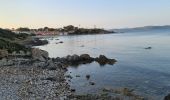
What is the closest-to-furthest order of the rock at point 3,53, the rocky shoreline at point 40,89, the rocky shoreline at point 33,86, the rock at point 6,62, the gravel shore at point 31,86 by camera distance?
the gravel shore at point 31,86 < the rocky shoreline at point 33,86 < the rocky shoreline at point 40,89 < the rock at point 6,62 < the rock at point 3,53

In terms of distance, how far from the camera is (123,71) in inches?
1645

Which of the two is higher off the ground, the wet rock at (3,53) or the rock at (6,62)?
the wet rock at (3,53)

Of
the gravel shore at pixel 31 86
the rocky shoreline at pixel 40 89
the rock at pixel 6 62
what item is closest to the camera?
the gravel shore at pixel 31 86

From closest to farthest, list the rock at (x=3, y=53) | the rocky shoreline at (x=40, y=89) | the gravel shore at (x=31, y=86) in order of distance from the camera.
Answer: the gravel shore at (x=31, y=86)
the rocky shoreline at (x=40, y=89)
the rock at (x=3, y=53)

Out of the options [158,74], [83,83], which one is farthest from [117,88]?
[158,74]

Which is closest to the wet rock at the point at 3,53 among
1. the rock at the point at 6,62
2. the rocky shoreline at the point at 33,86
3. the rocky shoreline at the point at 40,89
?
the rock at the point at 6,62

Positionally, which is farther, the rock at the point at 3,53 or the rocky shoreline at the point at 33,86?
the rock at the point at 3,53

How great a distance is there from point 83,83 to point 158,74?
10975mm

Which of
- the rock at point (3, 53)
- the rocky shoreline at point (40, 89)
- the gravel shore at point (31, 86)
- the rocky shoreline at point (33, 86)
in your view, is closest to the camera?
the gravel shore at point (31, 86)

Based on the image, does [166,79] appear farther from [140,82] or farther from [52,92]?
→ [52,92]

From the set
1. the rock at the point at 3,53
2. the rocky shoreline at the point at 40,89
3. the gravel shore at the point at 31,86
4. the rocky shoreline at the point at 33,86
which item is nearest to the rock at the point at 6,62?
the rocky shoreline at the point at 33,86

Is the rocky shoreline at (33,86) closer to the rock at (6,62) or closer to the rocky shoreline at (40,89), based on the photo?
the rocky shoreline at (40,89)

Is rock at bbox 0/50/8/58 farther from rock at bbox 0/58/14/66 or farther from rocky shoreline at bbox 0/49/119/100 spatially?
rocky shoreline at bbox 0/49/119/100

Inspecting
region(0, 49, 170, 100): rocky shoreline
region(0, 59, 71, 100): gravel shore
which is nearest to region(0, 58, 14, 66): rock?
region(0, 49, 170, 100): rocky shoreline
